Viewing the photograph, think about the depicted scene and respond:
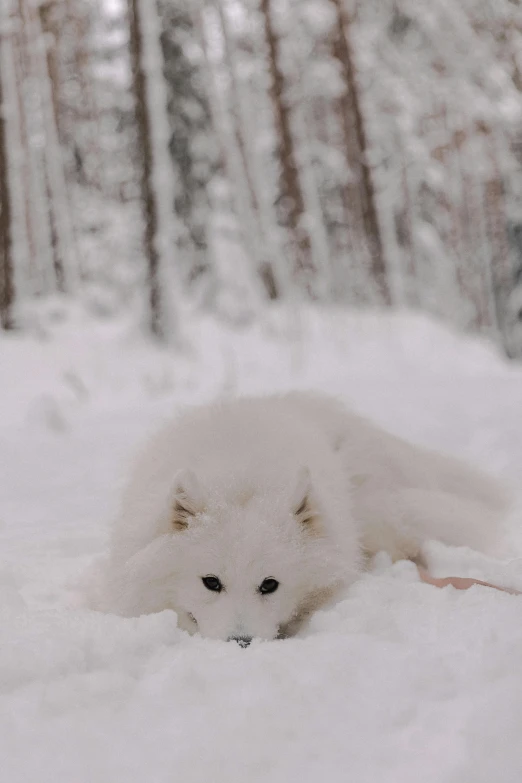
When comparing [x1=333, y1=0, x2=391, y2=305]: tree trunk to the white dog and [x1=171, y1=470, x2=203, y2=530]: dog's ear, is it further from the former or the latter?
[x1=171, y1=470, x2=203, y2=530]: dog's ear

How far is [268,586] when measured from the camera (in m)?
2.56

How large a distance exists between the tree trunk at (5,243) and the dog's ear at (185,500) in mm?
10457

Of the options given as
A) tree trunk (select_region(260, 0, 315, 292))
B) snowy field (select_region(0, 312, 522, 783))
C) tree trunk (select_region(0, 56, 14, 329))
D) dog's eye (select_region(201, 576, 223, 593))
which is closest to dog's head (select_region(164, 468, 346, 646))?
dog's eye (select_region(201, 576, 223, 593))

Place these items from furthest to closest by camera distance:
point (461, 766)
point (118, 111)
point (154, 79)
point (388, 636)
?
point (118, 111) < point (154, 79) < point (388, 636) < point (461, 766)

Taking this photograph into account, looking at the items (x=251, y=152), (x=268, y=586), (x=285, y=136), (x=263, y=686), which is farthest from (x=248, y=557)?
(x=251, y=152)

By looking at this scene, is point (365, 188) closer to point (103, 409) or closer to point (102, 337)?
point (102, 337)

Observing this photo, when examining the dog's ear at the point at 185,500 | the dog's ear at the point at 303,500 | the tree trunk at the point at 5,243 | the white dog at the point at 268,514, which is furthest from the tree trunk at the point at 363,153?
the dog's ear at the point at 185,500

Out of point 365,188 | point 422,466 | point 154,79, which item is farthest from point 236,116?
point 422,466

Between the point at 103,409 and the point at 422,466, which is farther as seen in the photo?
the point at 103,409

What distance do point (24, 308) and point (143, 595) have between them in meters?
11.4

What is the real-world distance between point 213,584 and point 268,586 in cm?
21

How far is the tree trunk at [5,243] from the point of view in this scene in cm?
1209

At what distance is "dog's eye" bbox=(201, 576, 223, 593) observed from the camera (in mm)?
2543

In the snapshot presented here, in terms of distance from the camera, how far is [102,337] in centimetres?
1348
